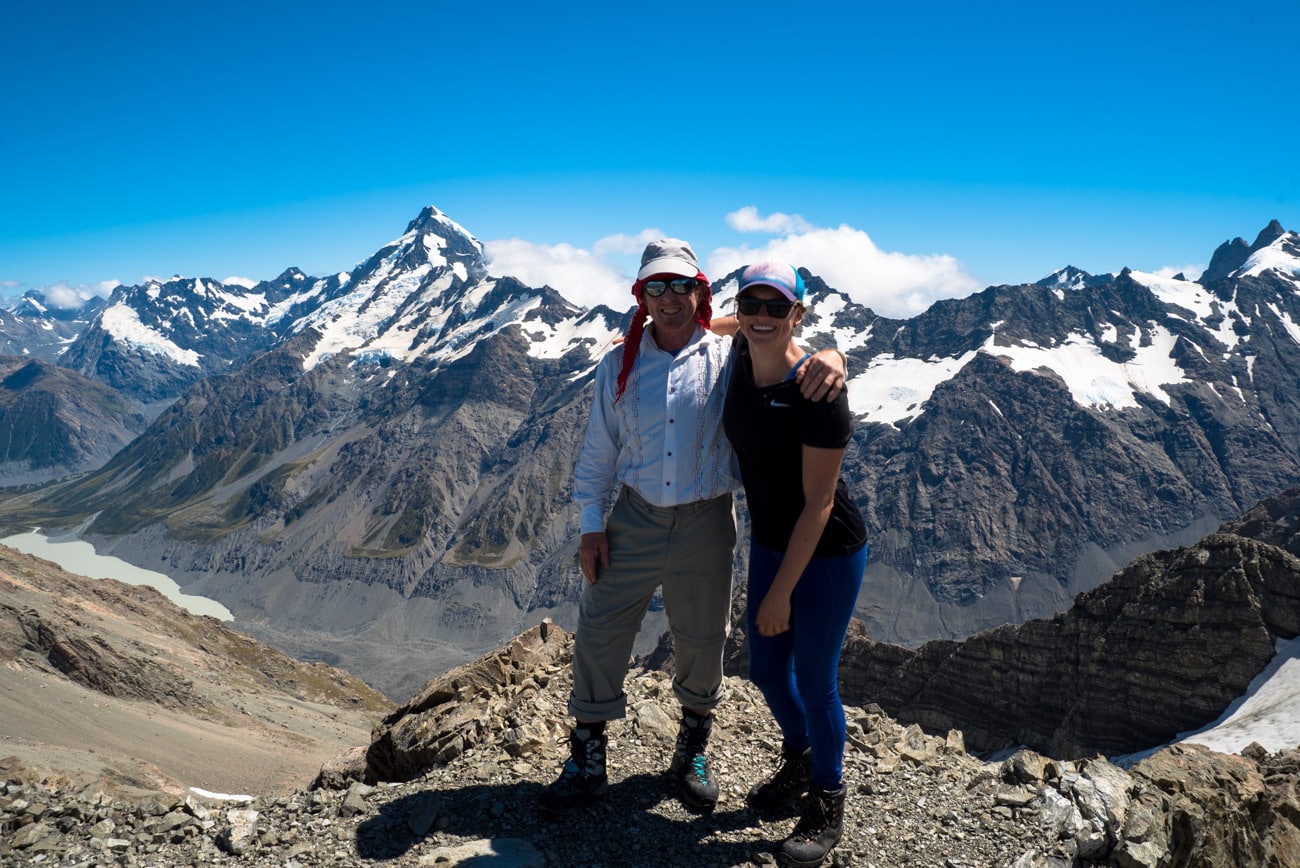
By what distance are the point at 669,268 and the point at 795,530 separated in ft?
7.69

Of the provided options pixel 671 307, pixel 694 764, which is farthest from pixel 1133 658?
pixel 671 307

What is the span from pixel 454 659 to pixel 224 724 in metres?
134

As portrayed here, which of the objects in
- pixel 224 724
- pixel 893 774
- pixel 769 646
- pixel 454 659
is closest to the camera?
pixel 769 646

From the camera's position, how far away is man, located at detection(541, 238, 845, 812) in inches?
268

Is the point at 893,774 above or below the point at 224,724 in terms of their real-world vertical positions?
above

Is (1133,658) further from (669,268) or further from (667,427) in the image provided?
Result: (669,268)

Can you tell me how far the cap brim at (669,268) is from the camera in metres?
6.54

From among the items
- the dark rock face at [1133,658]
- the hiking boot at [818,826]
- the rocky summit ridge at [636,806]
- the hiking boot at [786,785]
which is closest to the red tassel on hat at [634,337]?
the hiking boot at [786,785]

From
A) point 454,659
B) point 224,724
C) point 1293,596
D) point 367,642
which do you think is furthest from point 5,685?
point 367,642

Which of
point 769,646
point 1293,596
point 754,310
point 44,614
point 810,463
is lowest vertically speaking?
point 44,614

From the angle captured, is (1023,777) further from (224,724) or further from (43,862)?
(224,724)

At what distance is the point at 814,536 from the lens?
19.9ft

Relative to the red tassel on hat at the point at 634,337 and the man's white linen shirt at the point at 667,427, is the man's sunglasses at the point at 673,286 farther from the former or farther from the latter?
the man's white linen shirt at the point at 667,427

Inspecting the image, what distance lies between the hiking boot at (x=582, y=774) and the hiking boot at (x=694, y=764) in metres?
0.81
